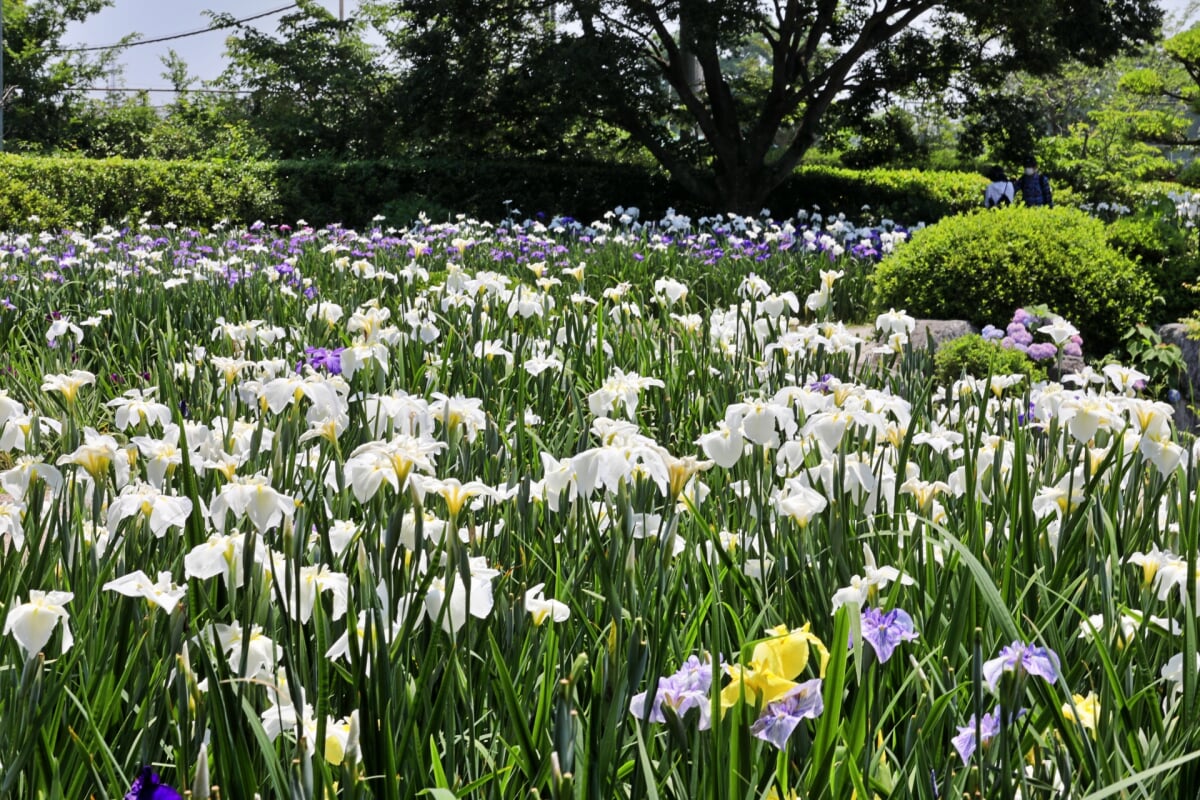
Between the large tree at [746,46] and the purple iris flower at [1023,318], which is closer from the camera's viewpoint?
the purple iris flower at [1023,318]

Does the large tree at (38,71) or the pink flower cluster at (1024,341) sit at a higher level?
the large tree at (38,71)

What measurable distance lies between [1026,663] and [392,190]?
17090mm

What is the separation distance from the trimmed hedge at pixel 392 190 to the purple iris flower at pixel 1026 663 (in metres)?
14.9

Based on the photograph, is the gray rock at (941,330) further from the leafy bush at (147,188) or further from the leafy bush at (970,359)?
the leafy bush at (147,188)

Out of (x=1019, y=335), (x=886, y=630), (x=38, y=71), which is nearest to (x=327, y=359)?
(x=886, y=630)

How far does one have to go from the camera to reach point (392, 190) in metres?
17.4

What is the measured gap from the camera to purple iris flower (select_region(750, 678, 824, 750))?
107 cm

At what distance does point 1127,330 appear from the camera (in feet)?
23.4

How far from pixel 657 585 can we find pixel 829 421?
592 mm

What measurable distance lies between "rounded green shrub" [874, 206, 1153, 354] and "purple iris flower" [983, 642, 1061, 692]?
20.5 feet

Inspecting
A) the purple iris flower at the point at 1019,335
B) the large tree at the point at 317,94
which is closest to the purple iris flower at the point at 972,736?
the purple iris flower at the point at 1019,335

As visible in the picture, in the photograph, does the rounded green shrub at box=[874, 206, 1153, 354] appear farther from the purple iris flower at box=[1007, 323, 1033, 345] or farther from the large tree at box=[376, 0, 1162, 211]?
the large tree at box=[376, 0, 1162, 211]

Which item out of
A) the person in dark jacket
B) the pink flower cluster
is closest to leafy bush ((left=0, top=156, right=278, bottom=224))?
the person in dark jacket

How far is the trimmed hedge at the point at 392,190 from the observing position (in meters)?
15.3
